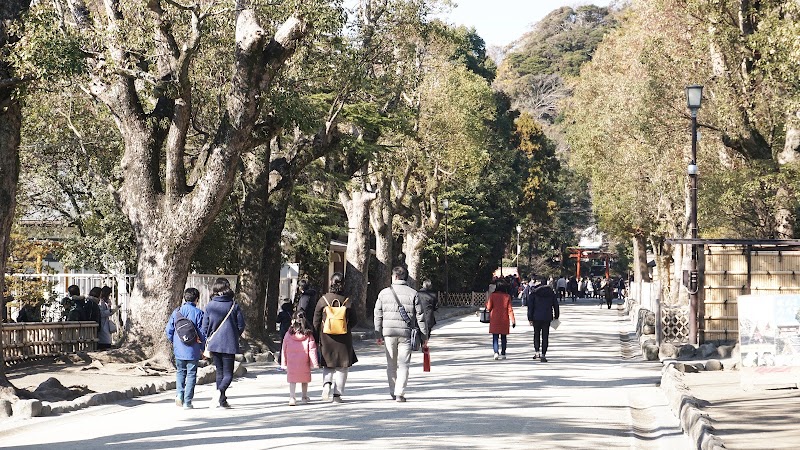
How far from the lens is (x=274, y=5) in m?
23.9

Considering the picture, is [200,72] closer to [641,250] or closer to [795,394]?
[795,394]

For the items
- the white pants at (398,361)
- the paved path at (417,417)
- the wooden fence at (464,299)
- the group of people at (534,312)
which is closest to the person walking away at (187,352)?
the paved path at (417,417)

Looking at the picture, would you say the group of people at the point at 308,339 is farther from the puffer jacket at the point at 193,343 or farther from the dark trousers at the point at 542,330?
the dark trousers at the point at 542,330

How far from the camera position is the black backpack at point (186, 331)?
49.0ft

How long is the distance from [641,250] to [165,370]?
48.2m

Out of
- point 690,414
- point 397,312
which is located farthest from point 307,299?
point 690,414

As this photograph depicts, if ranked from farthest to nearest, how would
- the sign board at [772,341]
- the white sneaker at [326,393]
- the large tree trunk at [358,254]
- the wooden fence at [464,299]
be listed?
the wooden fence at [464,299], the large tree trunk at [358,254], the sign board at [772,341], the white sneaker at [326,393]

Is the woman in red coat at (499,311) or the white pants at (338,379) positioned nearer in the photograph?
the white pants at (338,379)

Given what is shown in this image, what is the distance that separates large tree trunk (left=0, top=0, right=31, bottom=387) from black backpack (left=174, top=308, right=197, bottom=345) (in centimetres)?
229

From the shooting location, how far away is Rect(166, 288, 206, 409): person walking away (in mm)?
15039

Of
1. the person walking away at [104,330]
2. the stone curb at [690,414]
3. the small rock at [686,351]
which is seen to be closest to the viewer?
the stone curb at [690,414]

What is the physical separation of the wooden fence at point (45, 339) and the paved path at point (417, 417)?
381 centimetres

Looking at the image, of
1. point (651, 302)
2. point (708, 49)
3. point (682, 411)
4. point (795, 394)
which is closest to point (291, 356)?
point (682, 411)

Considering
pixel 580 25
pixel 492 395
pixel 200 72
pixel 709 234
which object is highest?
pixel 580 25
